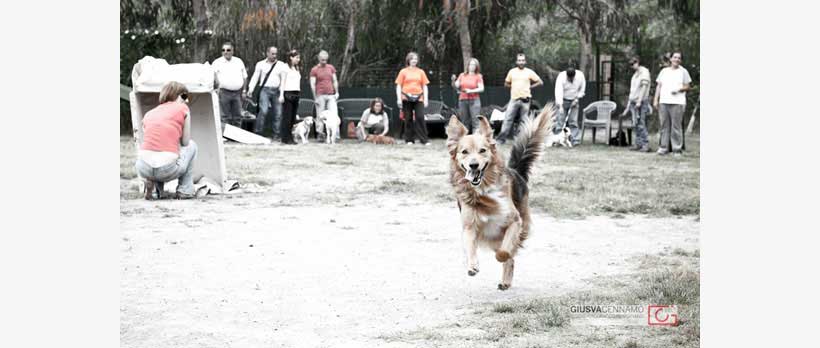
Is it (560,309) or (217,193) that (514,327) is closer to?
(560,309)

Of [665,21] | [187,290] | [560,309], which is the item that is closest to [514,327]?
[560,309]

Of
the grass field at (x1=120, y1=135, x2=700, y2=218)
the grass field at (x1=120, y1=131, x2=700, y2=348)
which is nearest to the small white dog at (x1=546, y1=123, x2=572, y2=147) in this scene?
the grass field at (x1=120, y1=135, x2=700, y2=218)

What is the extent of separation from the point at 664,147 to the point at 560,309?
9482 millimetres

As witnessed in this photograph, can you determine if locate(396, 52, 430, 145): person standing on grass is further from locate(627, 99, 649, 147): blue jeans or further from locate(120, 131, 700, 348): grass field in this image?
locate(627, 99, 649, 147): blue jeans

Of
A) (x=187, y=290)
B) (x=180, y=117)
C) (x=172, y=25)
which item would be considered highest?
(x=172, y=25)

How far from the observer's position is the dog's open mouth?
14.1 feet

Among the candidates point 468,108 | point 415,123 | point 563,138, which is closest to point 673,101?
point 563,138

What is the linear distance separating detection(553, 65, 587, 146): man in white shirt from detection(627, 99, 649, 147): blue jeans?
0.81m

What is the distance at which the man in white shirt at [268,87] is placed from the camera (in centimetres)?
1639

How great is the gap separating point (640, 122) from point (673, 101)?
6.63 ft

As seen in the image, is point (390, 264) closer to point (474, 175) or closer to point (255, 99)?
point (474, 175)

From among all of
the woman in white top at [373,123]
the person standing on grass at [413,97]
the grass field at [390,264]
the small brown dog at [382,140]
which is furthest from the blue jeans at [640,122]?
the woman in white top at [373,123]

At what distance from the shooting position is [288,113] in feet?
54.4
